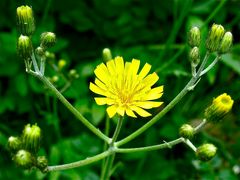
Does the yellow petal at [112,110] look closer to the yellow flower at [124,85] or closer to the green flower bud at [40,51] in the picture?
the yellow flower at [124,85]

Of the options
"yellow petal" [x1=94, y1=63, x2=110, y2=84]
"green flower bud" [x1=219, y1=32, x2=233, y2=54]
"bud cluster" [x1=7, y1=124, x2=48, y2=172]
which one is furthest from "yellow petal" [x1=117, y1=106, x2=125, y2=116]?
"green flower bud" [x1=219, y1=32, x2=233, y2=54]

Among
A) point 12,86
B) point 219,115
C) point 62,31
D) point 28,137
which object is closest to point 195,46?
point 219,115

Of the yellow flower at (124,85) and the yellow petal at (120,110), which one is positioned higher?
the yellow flower at (124,85)

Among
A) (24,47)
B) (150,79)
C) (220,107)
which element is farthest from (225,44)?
(24,47)

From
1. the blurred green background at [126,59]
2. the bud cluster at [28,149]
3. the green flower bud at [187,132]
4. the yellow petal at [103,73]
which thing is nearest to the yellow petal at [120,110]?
the yellow petal at [103,73]

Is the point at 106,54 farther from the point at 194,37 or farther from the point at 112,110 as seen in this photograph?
the point at 194,37
